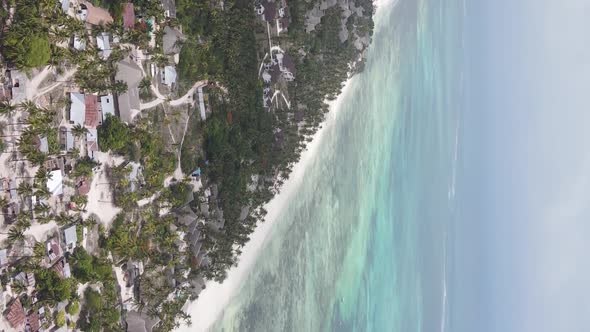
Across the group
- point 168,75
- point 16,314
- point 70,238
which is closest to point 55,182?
point 70,238

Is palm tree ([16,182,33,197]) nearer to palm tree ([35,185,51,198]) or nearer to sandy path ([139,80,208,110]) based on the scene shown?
palm tree ([35,185,51,198])

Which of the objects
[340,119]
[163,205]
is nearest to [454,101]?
[340,119]

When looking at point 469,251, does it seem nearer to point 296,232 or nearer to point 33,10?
point 296,232

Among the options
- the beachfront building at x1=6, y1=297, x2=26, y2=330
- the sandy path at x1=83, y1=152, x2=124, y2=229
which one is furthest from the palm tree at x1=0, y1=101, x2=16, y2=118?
the beachfront building at x1=6, y1=297, x2=26, y2=330

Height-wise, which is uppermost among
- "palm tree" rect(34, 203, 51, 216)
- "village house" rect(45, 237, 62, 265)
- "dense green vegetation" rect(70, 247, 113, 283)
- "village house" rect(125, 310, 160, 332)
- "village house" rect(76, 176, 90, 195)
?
"village house" rect(76, 176, 90, 195)

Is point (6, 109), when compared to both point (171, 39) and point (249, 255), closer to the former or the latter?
point (171, 39)
